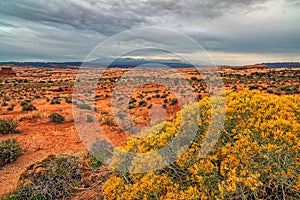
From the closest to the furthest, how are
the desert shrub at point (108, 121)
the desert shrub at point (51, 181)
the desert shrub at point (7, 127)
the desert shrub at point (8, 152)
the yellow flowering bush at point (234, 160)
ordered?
the yellow flowering bush at point (234, 160), the desert shrub at point (51, 181), the desert shrub at point (8, 152), the desert shrub at point (7, 127), the desert shrub at point (108, 121)

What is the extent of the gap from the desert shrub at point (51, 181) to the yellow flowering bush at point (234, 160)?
2.90 meters

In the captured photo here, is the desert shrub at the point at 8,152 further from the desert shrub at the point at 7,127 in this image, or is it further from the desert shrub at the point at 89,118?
the desert shrub at the point at 89,118

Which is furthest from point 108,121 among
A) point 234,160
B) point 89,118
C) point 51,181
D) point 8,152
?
point 234,160

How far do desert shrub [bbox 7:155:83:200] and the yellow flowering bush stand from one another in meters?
2.90

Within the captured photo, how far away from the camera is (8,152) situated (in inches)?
362

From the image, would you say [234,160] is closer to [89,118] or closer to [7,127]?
[7,127]

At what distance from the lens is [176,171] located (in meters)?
3.64

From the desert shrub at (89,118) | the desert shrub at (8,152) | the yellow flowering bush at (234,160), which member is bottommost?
the desert shrub at (89,118)

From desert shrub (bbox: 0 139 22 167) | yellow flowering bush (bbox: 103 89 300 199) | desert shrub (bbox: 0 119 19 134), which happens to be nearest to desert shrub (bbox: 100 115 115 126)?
desert shrub (bbox: 0 119 19 134)

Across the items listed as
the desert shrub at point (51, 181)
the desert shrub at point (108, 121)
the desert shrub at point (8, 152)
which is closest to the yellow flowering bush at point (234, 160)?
the desert shrub at point (51, 181)

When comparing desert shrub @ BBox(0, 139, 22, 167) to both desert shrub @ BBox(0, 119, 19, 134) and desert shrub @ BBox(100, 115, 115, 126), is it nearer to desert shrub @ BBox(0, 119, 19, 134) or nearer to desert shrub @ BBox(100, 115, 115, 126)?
desert shrub @ BBox(0, 119, 19, 134)

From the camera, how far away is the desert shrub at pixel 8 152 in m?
9.01

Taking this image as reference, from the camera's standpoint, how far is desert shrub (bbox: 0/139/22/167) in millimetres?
9006

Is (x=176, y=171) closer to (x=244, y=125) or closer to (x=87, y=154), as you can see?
(x=244, y=125)
